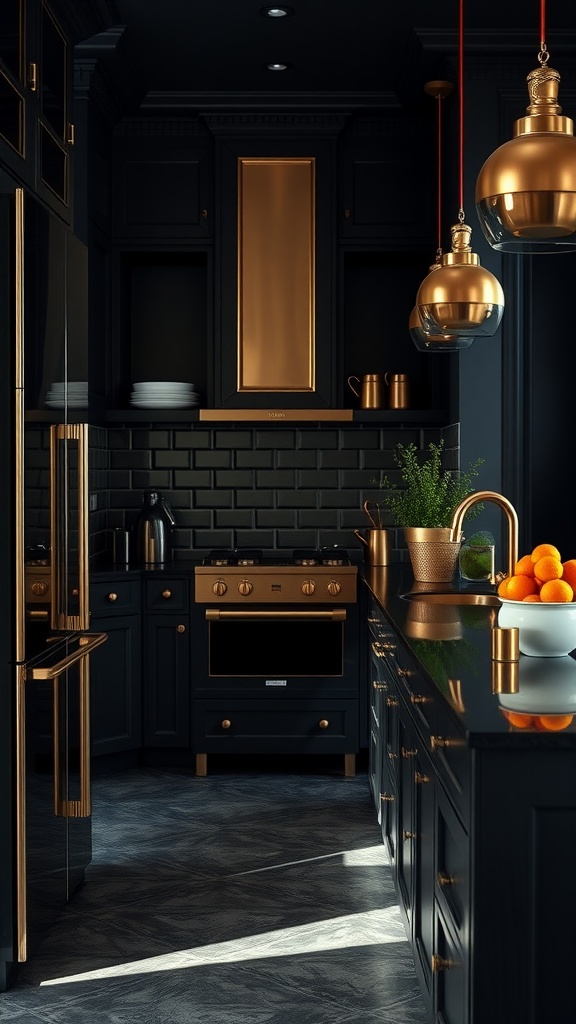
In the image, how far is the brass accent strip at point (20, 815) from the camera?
2723mm

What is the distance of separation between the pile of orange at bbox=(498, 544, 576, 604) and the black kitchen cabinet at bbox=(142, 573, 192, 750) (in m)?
2.70

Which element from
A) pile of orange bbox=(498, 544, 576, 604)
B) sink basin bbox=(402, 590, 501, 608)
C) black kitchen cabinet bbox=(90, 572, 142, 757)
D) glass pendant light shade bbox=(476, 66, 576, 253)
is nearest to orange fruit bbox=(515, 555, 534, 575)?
pile of orange bbox=(498, 544, 576, 604)

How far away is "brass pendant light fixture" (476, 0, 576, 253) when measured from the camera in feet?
6.17

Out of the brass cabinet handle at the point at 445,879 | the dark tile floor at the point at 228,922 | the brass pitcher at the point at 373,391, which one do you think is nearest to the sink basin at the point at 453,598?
the dark tile floor at the point at 228,922

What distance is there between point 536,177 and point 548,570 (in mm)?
828

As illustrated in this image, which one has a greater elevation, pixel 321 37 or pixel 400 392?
pixel 321 37

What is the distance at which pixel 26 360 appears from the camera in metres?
2.76

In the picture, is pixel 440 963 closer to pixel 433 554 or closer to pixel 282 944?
pixel 282 944

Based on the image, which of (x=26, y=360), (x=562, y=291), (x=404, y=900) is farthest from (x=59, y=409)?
(x=562, y=291)

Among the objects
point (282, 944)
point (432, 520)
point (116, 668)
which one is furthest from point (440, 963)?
point (116, 668)

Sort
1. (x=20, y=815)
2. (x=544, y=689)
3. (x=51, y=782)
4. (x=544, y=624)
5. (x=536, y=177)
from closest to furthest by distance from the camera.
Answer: (x=536, y=177), (x=544, y=689), (x=544, y=624), (x=20, y=815), (x=51, y=782)

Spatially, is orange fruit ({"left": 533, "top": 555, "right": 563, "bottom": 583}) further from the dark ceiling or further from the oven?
the dark ceiling

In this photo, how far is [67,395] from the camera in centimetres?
318

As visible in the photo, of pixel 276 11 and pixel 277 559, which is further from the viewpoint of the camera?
pixel 277 559
